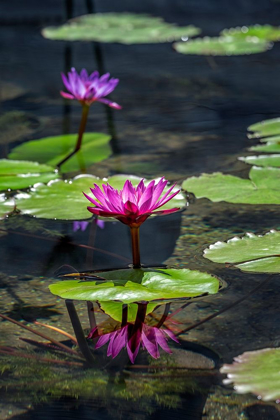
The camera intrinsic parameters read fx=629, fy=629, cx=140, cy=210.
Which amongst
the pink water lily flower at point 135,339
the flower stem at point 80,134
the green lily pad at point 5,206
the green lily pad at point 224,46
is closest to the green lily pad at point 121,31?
the green lily pad at point 224,46

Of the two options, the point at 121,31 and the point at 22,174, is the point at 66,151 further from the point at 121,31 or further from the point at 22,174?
the point at 121,31

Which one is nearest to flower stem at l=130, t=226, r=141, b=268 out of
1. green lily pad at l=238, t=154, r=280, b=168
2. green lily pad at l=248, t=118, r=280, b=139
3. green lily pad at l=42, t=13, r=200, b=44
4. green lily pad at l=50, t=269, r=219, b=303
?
green lily pad at l=50, t=269, r=219, b=303

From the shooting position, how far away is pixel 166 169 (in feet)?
5.56

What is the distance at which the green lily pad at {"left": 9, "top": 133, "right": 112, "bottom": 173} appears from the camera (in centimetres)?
172

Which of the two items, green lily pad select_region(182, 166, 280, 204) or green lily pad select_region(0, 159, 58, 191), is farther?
green lily pad select_region(0, 159, 58, 191)

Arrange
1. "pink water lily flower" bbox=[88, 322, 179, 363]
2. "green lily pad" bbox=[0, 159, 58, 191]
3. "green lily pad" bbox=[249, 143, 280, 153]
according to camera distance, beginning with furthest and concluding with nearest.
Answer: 1. "green lily pad" bbox=[249, 143, 280, 153]
2. "green lily pad" bbox=[0, 159, 58, 191]
3. "pink water lily flower" bbox=[88, 322, 179, 363]

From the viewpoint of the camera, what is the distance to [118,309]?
0.98m

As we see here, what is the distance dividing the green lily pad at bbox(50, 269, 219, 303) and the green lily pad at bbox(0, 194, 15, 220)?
1.12 ft

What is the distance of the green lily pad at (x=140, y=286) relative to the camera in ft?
3.07

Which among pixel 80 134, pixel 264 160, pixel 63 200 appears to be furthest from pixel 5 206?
pixel 264 160

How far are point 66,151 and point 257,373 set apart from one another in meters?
1.13

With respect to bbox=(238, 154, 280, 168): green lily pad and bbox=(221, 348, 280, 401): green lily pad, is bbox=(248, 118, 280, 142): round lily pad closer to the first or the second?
bbox=(238, 154, 280, 168): green lily pad

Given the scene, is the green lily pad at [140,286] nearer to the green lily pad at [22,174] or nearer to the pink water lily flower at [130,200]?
the pink water lily flower at [130,200]

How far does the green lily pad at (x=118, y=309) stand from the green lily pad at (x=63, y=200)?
313 mm
